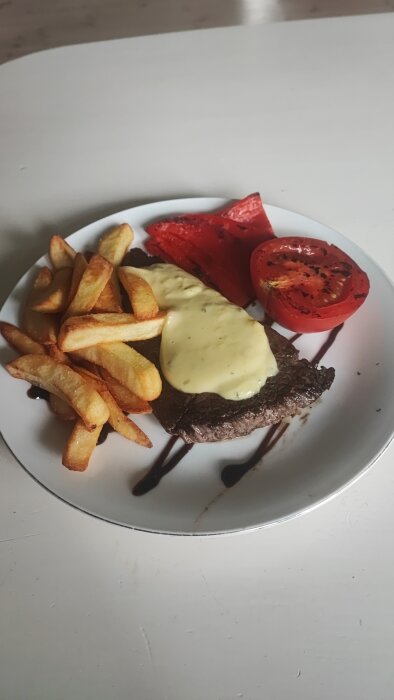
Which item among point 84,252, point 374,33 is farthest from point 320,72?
point 84,252

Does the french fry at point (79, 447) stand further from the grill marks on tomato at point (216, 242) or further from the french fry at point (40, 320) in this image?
the grill marks on tomato at point (216, 242)

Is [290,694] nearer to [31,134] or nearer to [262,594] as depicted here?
[262,594]

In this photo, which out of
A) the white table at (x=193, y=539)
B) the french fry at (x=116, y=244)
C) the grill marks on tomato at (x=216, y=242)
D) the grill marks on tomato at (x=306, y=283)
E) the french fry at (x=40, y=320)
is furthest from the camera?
the grill marks on tomato at (x=216, y=242)

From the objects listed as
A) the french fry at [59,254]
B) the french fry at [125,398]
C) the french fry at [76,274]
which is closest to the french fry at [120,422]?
the french fry at [125,398]

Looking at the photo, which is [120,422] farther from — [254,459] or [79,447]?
[254,459]

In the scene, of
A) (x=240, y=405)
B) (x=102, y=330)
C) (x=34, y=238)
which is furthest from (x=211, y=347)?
(x=34, y=238)
